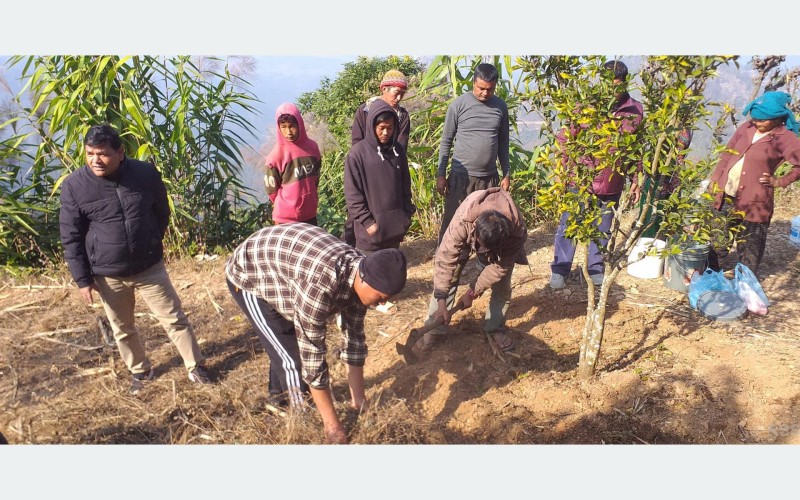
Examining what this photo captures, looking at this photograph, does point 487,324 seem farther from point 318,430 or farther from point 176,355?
point 176,355

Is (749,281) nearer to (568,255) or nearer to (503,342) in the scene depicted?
(568,255)

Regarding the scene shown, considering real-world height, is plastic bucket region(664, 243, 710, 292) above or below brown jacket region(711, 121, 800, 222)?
below

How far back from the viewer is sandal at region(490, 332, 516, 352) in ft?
12.0

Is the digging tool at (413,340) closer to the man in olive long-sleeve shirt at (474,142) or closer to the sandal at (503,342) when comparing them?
the sandal at (503,342)

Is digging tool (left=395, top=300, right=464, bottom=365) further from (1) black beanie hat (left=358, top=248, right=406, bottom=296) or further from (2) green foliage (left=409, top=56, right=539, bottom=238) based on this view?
(2) green foliage (left=409, top=56, right=539, bottom=238)

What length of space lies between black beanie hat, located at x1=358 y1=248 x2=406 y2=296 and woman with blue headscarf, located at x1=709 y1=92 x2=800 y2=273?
2.99m

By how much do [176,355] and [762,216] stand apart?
455 centimetres

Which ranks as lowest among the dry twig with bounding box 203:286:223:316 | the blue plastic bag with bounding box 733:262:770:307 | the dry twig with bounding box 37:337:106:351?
the dry twig with bounding box 37:337:106:351

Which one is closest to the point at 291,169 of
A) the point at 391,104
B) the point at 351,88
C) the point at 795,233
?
the point at 391,104

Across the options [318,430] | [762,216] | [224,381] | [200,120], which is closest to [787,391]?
[762,216]

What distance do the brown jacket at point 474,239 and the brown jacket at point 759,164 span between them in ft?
6.56

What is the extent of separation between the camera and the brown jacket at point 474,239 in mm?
3021

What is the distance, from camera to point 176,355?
369cm

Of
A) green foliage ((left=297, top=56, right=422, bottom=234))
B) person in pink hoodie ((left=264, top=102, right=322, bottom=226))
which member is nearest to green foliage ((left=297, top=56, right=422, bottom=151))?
green foliage ((left=297, top=56, right=422, bottom=234))
